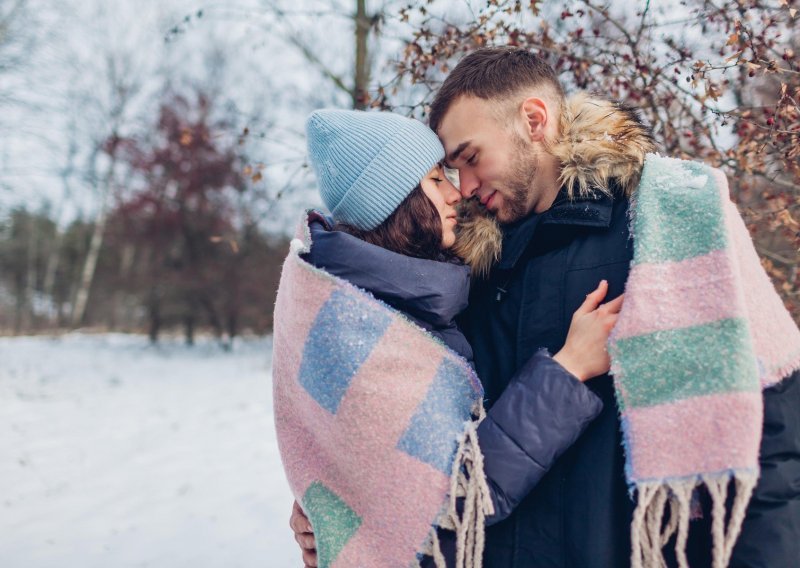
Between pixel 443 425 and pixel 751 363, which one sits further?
pixel 443 425

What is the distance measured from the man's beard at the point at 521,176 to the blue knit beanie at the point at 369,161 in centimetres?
24

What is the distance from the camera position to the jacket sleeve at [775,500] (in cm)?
114

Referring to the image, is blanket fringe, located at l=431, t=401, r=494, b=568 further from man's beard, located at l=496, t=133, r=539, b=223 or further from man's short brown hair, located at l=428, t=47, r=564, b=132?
man's short brown hair, located at l=428, t=47, r=564, b=132

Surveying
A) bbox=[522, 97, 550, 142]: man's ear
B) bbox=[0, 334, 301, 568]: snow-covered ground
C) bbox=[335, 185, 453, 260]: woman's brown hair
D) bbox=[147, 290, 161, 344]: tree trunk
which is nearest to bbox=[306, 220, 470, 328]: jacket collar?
bbox=[335, 185, 453, 260]: woman's brown hair

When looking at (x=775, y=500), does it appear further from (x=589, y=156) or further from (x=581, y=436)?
(x=589, y=156)

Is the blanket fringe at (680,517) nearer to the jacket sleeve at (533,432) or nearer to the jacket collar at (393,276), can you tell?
the jacket sleeve at (533,432)

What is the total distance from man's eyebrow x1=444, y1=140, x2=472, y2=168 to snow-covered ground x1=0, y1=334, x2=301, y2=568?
2.85 metres

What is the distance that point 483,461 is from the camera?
130cm

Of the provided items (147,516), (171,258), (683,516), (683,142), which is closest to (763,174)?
(683,142)

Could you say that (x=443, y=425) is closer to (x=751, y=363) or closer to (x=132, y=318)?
(x=751, y=363)

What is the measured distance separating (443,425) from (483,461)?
0.41 feet

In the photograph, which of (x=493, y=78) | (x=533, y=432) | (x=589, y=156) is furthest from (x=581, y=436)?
(x=493, y=78)

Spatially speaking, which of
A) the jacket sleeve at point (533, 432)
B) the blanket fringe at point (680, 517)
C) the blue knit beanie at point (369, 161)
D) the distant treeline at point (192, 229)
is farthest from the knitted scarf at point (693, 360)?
the distant treeline at point (192, 229)

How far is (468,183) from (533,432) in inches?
34.0
